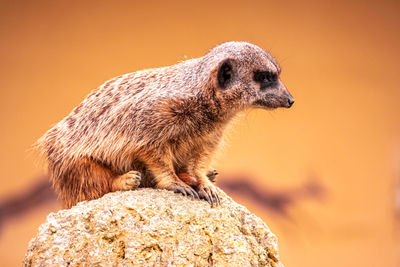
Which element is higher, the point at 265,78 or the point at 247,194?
the point at 247,194

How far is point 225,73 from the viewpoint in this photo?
79.8 inches

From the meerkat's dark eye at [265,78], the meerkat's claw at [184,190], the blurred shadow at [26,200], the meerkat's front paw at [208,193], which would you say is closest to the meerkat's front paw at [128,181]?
the meerkat's claw at [184,190]

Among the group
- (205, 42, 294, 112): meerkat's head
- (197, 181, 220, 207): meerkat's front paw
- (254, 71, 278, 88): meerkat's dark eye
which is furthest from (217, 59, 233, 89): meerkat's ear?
(197, 181, 220, 207): meerkat's front paw

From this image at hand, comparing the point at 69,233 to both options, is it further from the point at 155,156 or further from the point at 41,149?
the point at 41,149

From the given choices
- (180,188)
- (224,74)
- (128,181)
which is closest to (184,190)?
(180,188)

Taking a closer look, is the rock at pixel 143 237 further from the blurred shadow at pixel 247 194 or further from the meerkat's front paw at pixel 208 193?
the blurred shadow at pixel 247 194

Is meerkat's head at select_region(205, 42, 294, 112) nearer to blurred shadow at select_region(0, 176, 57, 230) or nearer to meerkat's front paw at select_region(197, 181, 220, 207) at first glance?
meerkat's front paw at select_region(197, 181, 220, 207)

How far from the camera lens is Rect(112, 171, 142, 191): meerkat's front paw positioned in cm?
188

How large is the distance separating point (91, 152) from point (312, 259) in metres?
2.74

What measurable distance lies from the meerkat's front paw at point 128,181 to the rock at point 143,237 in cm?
5

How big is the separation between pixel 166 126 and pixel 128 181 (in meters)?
0.25

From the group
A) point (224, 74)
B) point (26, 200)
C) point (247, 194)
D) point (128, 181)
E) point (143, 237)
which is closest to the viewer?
point (143, 237)

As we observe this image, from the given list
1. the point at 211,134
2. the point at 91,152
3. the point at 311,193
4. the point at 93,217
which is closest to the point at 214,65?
the point at 211,134

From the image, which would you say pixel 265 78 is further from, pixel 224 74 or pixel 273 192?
pixel 273 192
